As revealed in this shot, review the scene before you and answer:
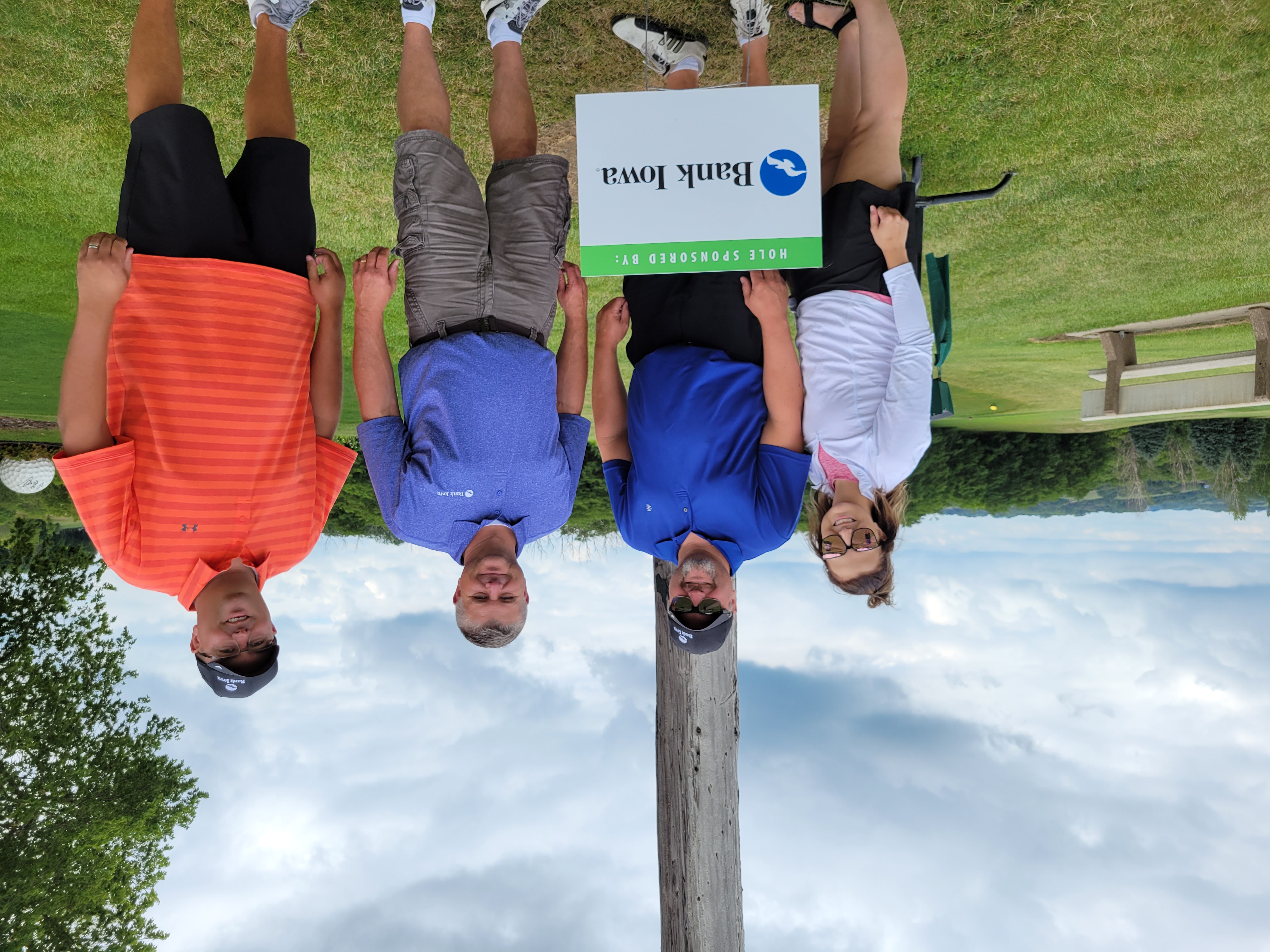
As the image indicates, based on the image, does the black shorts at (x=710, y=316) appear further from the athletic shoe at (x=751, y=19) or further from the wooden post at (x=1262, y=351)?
the wooden post at (x=1262, y=351)

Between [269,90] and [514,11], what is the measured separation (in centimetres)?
106

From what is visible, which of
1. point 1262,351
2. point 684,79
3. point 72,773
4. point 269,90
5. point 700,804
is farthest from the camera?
point 72,773

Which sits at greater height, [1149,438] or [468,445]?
[468,445]

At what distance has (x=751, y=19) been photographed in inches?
131

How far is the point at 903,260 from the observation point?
9.30ft

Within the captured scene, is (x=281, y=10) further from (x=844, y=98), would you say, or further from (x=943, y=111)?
(x=943, y=111)

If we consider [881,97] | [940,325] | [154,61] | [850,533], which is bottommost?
[850,533]

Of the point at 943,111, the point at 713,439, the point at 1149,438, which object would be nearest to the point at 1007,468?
the point at 1149,438

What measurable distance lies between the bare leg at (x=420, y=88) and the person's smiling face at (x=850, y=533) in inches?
84.8

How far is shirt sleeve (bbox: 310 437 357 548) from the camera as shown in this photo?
300cm

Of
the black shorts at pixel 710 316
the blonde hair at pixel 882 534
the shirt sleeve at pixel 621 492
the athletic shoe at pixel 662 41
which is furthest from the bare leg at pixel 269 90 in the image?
the blonde hair at pixel 882 534

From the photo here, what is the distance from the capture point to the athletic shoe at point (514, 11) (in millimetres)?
3119

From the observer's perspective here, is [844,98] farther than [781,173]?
Yes

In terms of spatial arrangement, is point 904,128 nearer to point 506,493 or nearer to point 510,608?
point 506,493
